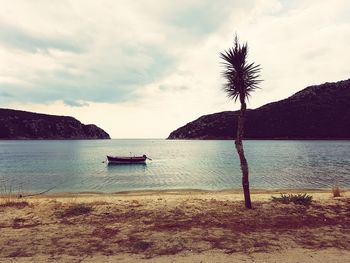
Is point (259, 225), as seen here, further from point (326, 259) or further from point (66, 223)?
point (66, 223)

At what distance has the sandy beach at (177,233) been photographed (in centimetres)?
812

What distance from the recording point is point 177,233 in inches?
394

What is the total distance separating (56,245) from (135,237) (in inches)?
88.1

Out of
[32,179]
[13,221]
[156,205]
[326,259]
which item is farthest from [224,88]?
[32,179]

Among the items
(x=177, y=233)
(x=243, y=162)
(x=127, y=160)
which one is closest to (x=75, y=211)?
(x=177, y=233)

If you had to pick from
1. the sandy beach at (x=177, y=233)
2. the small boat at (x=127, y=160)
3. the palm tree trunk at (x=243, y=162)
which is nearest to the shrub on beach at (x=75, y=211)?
the sandy beach at (x=177, y=233)

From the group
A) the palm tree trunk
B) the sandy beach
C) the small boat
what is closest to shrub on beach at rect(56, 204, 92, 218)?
the sandy beach

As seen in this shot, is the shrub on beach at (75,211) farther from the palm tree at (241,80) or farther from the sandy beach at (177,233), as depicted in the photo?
the palm tree at (241,80)

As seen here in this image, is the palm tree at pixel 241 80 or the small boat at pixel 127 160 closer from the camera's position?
the palm tree at pixel 241 80

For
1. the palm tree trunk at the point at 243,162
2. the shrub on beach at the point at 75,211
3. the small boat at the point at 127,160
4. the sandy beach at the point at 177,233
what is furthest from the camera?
the small boat at the point at 127,160

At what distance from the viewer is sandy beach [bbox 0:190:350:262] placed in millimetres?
8117

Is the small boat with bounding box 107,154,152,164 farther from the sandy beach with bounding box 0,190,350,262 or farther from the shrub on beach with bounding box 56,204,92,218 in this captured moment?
the shrub on beach with bounding box 56,204,92,218

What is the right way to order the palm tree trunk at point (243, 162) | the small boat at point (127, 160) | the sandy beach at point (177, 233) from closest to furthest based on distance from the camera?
the sandy beach at point (177, 233) → the palm tree trunk at point (243, 162) → the small boat at point (127, 160)

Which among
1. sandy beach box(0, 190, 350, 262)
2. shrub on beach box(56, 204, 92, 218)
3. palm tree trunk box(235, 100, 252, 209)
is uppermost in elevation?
palm tree trunk box(235, 100, 252, 209)
